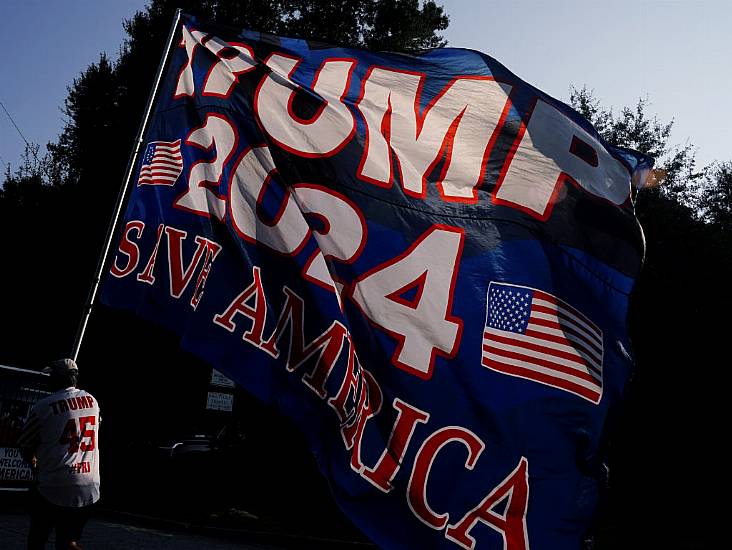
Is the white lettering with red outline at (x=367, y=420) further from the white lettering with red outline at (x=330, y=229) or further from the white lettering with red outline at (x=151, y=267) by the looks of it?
the white lettering with red outline at (x=330, y=229)

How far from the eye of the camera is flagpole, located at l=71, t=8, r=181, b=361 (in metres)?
4.66

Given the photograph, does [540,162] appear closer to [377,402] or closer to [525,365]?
[525,365]

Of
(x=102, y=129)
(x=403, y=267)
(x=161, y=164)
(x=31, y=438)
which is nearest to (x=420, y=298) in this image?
(x=403, y=267)

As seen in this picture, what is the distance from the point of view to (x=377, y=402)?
4.29 metres

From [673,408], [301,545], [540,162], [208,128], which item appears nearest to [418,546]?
[540,162]

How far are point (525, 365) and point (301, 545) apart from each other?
29.7 feet

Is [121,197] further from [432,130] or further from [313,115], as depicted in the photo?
[432,130]

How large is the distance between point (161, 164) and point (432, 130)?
188cm

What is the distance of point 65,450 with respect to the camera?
455 cm

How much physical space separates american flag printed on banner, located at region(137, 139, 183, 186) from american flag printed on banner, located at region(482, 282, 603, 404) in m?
2.30

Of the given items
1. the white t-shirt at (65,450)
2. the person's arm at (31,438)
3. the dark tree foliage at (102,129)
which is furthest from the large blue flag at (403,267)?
the dark tree foliage at (102,129)

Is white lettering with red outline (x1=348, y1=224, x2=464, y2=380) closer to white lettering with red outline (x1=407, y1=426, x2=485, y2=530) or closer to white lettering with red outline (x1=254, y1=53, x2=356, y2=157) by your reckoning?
white lettering with red outline (x1=407, y1=426, x2=485, y2=530)

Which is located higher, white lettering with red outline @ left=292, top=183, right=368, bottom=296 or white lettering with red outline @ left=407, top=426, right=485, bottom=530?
white lettering with red outline @ left=292, top=183, right=368, bottom=296

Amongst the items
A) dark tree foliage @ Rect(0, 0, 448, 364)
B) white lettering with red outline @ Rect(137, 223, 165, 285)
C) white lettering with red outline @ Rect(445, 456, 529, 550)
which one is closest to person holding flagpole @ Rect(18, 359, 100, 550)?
white lettering with red outline @ Rect(137, 223, 165, 285)
